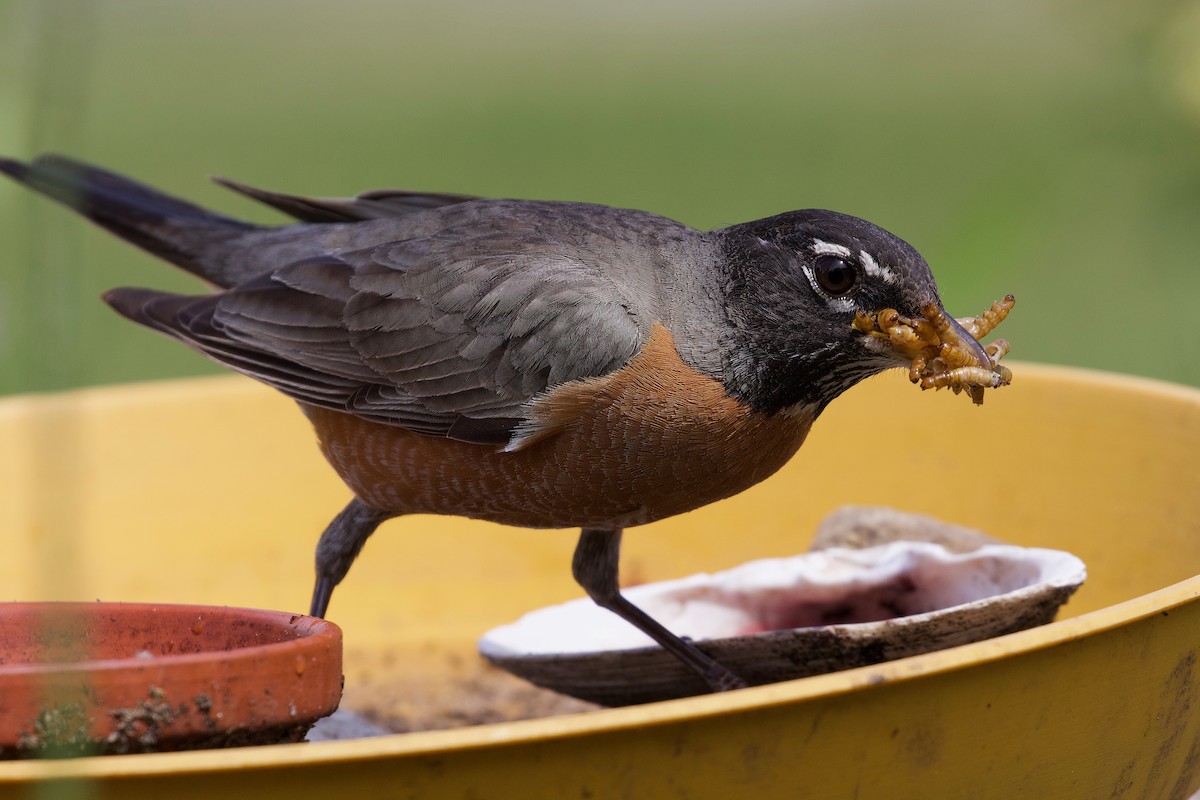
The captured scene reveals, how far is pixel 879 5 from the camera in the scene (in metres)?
6.81

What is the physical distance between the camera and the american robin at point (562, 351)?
2951mm

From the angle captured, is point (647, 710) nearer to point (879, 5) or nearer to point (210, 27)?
point (879, 5)

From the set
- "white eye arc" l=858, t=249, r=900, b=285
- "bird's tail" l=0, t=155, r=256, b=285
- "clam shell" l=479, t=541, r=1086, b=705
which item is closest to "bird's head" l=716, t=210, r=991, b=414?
"white eye arc" l=858, t=249, r=900, b=285

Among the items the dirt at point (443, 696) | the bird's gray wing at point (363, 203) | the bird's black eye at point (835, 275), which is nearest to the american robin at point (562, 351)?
the bird's black eye at point (835, 275)

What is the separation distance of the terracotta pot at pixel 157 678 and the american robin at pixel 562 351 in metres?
0.80

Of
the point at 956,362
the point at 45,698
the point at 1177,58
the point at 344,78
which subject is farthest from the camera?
the point at 344,78

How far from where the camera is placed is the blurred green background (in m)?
1.48

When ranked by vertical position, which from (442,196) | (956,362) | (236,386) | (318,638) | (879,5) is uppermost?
(879,5)

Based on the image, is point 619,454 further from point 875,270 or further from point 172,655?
point 172,655

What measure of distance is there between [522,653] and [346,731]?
0.48 metres

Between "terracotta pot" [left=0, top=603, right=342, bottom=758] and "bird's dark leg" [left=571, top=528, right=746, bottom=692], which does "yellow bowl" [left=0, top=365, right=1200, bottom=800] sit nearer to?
"terracotta pot" [left=0, top=603, right=342, bottom=758]

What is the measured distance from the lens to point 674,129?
1245 cm

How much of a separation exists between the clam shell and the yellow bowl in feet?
1.12

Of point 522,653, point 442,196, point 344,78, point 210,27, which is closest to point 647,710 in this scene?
point 522,653
